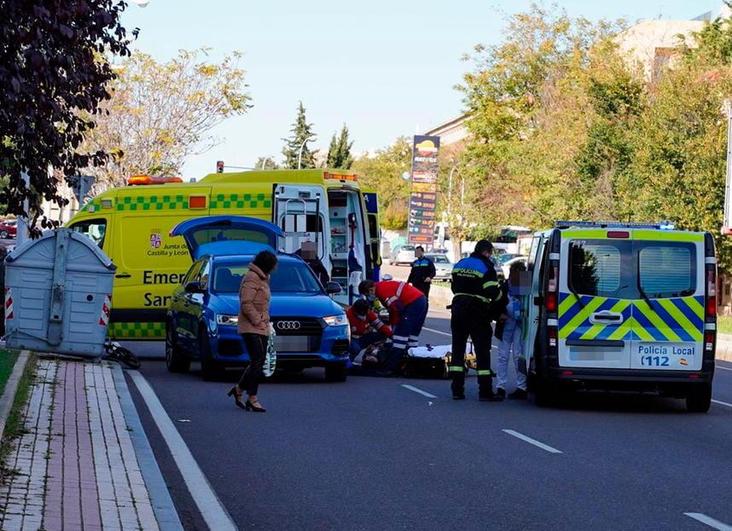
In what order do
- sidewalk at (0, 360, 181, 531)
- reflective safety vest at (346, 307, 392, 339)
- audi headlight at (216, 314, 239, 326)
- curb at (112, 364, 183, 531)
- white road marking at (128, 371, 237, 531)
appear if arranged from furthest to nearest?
1. reflective safety vest at (346, 307, 392, 339)
2. audi headlight at (216, 314, 239, 326)
3. white road marking at (128, 371, 237, 531)
4. curb at (112, 364, 183, 531)
5. sidewalk at (0, 360, 181, 531)

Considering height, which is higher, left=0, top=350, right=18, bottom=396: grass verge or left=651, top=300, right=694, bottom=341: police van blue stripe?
left=651, top=300, right=694, bottom=341: police van blue stripe

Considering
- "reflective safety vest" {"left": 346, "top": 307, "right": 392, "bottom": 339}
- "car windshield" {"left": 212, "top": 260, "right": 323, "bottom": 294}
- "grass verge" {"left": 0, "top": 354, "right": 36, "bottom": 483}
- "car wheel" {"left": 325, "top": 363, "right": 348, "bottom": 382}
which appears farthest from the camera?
"reflective safety vest" {"left": 346, "top": 307, "right": 392, "bottom": 339}

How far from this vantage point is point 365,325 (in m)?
21.7

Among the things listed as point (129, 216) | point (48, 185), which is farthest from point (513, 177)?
point (48, 185)

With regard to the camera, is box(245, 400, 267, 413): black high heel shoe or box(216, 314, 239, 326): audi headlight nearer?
box(245, 400, 267, 413): black high heel shoe

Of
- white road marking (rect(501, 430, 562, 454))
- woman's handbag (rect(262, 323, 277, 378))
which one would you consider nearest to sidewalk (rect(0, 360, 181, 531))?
woman's handbag (rect(262, 323, 277, 378))

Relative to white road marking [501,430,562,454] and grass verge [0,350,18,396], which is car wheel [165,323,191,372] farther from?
white road marking [501,430,562,454]

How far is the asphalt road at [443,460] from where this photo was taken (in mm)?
9609

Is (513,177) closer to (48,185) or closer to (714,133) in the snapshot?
(714,133)

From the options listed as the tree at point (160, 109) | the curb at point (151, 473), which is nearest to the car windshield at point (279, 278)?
the curb at point (151, 473)

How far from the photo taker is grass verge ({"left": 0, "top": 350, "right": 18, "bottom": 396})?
1606 cm

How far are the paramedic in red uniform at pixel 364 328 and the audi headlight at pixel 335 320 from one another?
1932mm

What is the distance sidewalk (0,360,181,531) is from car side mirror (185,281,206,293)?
14.6ft

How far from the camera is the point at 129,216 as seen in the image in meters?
24.2
